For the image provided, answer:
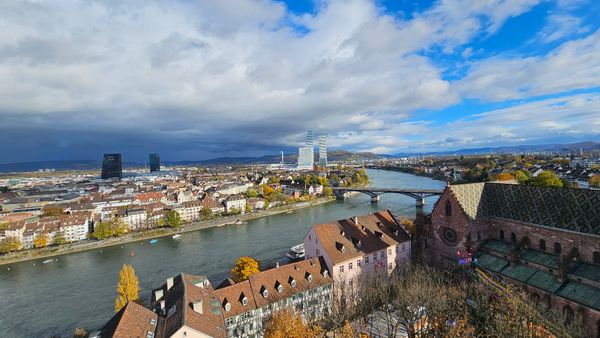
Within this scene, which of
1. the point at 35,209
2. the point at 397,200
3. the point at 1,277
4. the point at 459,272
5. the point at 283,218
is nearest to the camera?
the point at 459,272

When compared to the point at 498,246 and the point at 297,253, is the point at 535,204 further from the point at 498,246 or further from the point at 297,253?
the point at 297,253

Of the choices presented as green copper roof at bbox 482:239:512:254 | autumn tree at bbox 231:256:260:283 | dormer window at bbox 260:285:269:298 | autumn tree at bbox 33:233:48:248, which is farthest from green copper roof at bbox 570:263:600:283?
autumn tree at bbox 33:233:48:248

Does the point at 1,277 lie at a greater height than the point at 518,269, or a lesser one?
lesser

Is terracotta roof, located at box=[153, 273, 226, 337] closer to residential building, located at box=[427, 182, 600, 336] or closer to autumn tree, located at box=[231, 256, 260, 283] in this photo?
autumn tree, located at box=[231, 256, 260, 283]

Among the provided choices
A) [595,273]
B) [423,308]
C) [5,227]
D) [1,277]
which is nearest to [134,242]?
[1,277]

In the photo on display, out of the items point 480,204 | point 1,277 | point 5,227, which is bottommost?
point 1,277

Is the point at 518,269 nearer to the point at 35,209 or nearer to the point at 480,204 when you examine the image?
the point at 480,204
